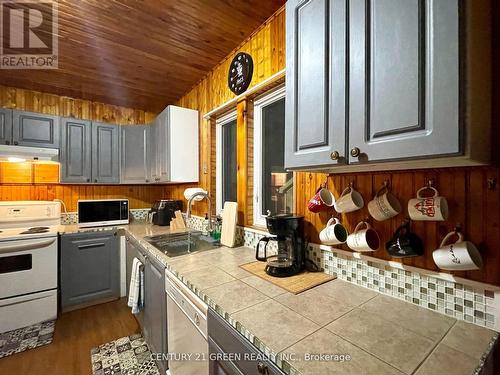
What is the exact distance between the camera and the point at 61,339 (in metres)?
1.97

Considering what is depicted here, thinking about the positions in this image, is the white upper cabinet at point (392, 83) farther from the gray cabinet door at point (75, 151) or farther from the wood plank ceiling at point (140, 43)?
the gray cabinet door at point (75, 151)

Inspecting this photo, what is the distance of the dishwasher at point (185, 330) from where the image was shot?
3.36ft

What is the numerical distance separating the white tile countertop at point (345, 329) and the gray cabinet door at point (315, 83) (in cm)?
56

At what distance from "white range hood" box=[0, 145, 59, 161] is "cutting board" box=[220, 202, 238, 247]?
6.79 ft

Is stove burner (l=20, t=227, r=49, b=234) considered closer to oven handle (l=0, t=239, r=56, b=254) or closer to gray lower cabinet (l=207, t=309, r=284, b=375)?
oven handle (l=0, t=239, r=56, b=254)

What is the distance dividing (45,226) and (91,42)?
2.06 m

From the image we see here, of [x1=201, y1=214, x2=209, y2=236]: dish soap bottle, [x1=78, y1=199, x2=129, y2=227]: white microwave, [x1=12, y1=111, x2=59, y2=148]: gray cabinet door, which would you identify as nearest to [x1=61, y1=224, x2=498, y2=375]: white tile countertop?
[x1=201, y1=214, x2=209, y2=236]: dish soap bottle

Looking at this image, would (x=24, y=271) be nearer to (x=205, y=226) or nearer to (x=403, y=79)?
(x=205, y=226)

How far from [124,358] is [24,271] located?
51.5 inches

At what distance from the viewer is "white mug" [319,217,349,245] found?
3.59 ft

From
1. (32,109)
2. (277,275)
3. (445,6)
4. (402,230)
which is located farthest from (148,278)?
(32,109)

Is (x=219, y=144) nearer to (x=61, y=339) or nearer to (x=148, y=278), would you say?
(x=148, y=278)

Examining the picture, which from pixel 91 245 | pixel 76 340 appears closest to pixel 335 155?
pixel 76 340

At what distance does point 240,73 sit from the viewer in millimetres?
1798
